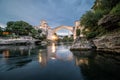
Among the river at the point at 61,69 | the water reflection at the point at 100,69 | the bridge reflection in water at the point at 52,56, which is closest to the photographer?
the water reflection at the point at 100,69

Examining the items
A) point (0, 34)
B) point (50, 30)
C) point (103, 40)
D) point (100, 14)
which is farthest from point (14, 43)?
point (50, 30)

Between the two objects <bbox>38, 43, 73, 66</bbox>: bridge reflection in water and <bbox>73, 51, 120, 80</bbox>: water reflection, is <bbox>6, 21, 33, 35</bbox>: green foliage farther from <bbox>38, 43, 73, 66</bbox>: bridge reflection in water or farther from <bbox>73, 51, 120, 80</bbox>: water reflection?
<bbox>73, 51, 120, 80</bbox>: water reflection

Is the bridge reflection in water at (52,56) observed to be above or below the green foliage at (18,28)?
below

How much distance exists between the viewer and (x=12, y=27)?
86.0 metres

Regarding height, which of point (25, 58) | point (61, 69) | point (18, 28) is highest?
point (18, 28)

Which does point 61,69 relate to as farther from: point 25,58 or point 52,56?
point 52,56

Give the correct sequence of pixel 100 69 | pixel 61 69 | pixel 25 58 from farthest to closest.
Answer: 1. pixel 25 58
2. pixel 61 69
3. pixel 100 69

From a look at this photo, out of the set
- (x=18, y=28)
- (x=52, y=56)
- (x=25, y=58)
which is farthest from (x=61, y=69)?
(x=18, y=28)

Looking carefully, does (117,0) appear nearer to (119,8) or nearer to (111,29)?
(119,8)

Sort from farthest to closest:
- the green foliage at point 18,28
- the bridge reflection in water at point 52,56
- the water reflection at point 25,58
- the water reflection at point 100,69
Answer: the green foliage at point 18,28
the bridge reflection in water at point 52,56
the water reflection at point 25,58
the water reflection at point 100,69

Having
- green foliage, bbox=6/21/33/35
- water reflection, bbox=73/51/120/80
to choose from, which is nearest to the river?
water reflection, bbox=73/51/120/80

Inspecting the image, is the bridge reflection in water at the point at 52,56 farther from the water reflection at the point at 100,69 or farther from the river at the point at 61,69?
the water reflection at the point at 100,69

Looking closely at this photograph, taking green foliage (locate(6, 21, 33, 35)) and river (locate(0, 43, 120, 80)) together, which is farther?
green foliage (locate(6, 21, 33, 35))

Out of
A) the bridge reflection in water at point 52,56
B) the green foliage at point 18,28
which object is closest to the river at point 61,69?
the bridge reflection in water at point 52,56
